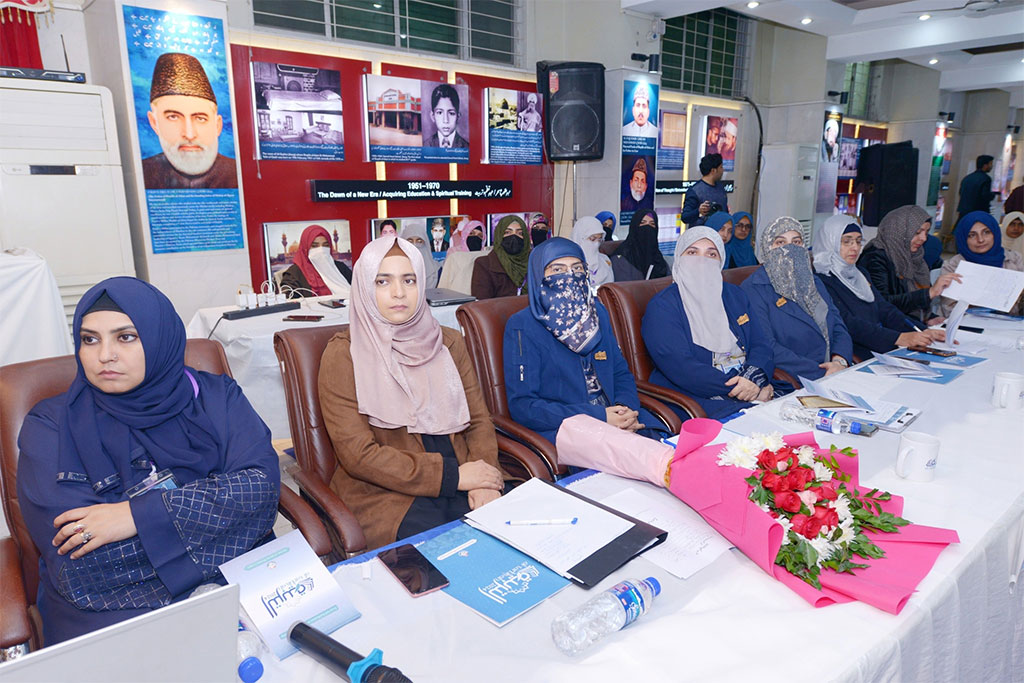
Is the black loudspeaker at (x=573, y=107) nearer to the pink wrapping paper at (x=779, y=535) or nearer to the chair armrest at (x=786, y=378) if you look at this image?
the chair armrest at (x=786, y=378)

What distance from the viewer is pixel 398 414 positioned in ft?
6.36

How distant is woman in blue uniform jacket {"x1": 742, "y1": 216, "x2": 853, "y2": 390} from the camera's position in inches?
128

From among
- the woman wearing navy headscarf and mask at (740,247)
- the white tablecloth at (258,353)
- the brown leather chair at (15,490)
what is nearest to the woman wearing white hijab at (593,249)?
the woman wearing navy headscarf and mask at (740,247)

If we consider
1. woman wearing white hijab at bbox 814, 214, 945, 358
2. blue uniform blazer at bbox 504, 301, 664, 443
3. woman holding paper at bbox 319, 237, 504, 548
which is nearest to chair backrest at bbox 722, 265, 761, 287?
woman wearing white hijab at bbox 814, 214, 945, 358

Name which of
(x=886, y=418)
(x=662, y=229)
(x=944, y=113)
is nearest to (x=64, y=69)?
(x=886, y=418)

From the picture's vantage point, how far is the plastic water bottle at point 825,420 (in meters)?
1.89

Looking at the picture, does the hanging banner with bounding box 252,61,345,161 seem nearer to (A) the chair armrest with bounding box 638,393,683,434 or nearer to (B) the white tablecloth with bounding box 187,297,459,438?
(B) the white tablecloth with bounding box 187,297,459,438

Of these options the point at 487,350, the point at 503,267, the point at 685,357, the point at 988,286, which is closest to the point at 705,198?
the point at 503,267

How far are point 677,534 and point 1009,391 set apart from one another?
1522mm

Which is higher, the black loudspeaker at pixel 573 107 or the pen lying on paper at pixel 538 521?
the black loudspeaker at pixel 573 107

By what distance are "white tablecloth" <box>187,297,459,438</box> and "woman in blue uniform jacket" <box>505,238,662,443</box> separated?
1302mm

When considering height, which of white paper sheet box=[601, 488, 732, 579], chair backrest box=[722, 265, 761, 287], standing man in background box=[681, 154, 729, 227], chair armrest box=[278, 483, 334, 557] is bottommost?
chair armrest box=[278, 483, 334, 557]

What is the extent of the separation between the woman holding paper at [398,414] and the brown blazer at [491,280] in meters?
2.81

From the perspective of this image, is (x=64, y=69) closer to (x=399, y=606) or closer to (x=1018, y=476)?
(x=399, y=606)
